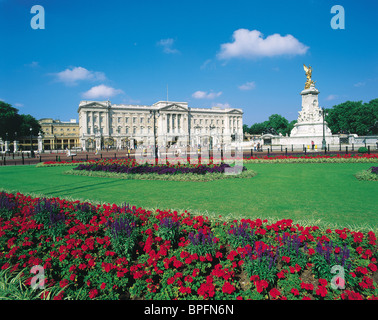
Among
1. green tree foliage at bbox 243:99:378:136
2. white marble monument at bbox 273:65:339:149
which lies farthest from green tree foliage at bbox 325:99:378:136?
white marble monument at bbox 273:65:339:149

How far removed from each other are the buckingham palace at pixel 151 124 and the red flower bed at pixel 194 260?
248 feet

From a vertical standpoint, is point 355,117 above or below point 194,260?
above

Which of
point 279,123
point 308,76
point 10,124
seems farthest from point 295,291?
point 279,123

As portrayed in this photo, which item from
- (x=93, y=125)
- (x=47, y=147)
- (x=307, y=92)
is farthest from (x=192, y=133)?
(x=307, y=92)

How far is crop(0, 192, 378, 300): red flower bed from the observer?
118 inches

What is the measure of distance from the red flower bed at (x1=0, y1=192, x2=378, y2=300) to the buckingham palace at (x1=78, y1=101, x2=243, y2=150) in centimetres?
7573

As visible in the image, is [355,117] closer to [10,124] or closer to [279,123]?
[279,123]

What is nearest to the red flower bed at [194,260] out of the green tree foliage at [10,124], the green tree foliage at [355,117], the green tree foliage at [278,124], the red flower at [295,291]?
the red flower at [295,291]

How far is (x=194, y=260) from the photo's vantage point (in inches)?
138

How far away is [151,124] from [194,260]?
323 ft

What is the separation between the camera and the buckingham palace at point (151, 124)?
86.6 metres

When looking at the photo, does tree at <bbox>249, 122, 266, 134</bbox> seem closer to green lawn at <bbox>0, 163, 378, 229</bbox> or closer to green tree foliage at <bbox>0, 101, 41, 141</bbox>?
green tree foliage at <bbox>0, 101, 41, 141</bbox>
